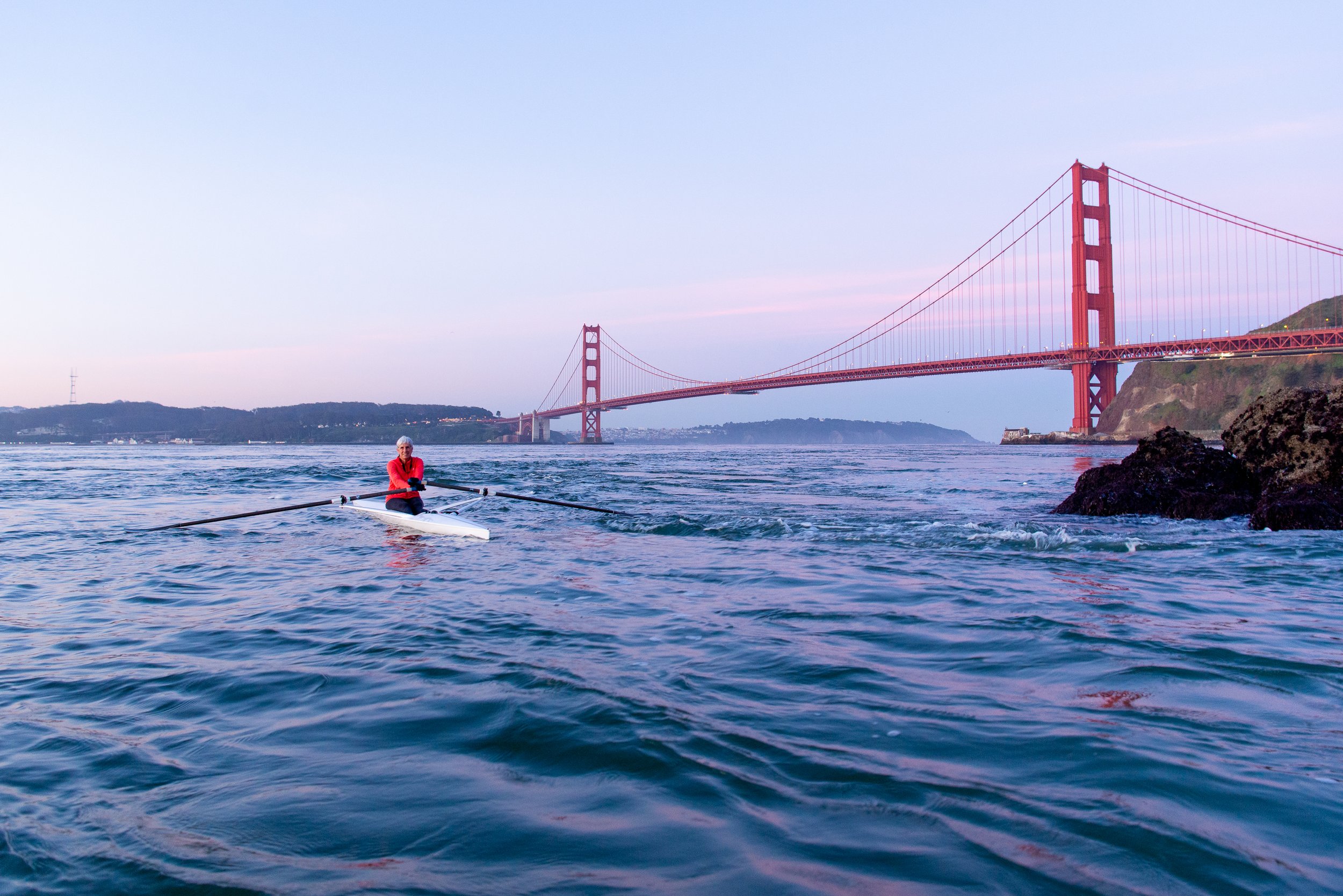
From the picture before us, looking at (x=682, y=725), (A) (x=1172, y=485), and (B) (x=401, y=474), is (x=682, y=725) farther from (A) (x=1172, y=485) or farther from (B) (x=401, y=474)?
(A) (x=1172, y=485)

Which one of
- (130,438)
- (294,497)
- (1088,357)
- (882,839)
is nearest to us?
(882,839)

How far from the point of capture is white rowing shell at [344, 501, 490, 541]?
9.88 meters

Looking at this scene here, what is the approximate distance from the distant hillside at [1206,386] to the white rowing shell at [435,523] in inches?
2028

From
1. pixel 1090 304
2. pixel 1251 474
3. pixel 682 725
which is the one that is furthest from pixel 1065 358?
pixel 682 725

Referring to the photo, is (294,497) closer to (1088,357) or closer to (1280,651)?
(1280,651)

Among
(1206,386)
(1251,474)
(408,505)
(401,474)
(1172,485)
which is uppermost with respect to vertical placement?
(1206,386)

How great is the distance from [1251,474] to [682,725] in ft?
37.5

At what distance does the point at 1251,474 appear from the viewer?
11.4 m

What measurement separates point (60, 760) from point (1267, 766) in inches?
168

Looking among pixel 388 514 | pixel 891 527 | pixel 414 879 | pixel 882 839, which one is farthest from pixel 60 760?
pixel 891 527

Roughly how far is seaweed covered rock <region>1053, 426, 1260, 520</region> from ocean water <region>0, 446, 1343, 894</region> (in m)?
2.92

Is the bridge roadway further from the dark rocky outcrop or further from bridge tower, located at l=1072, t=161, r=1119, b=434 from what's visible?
the dark rocky outcrop

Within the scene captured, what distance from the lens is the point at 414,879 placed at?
216cm

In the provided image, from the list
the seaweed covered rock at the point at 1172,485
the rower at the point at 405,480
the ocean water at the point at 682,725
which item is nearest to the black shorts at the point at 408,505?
the rower at the point at 405,480
